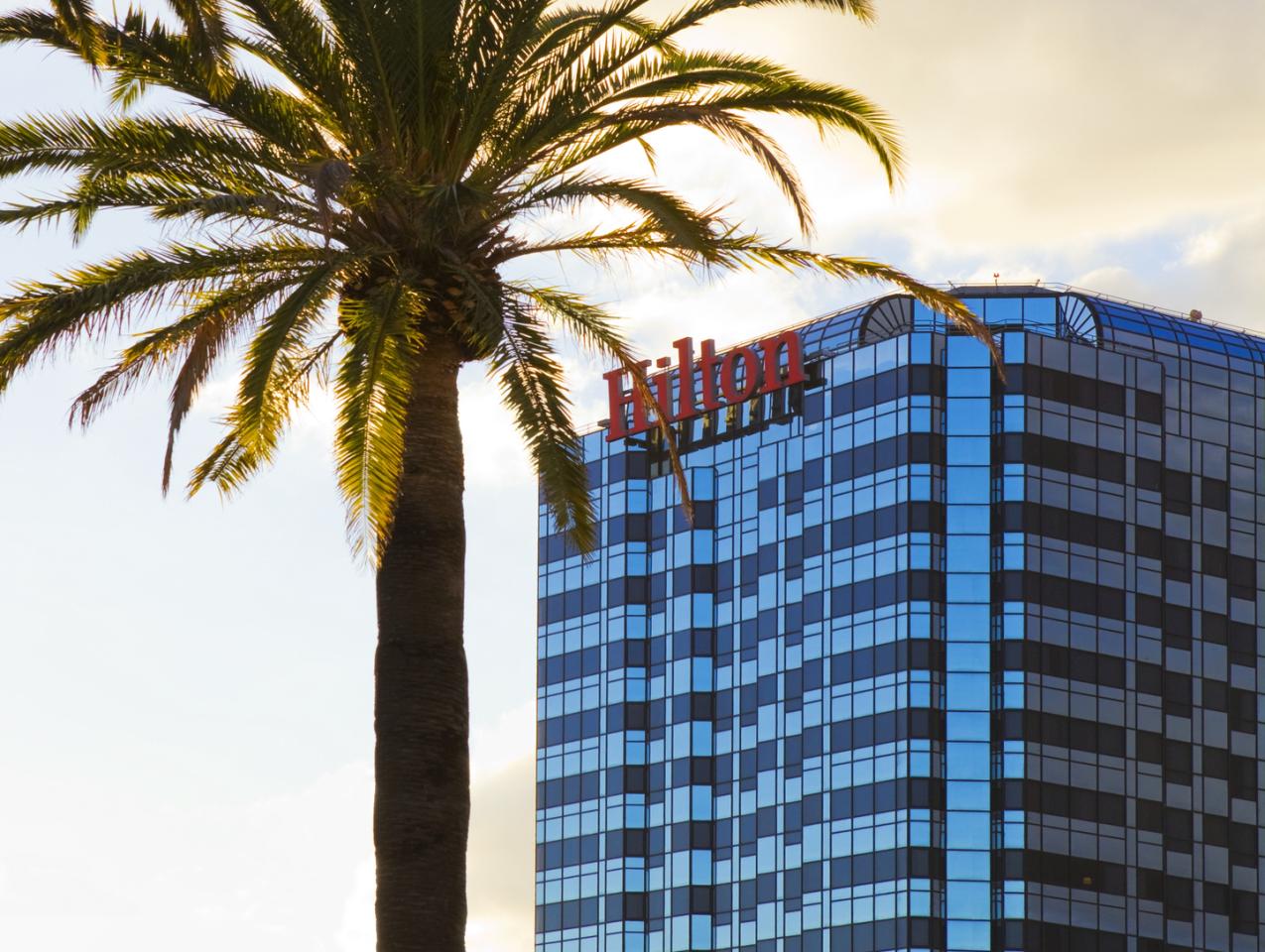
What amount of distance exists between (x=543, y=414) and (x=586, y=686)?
10720cm

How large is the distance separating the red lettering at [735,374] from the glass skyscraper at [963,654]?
887mm

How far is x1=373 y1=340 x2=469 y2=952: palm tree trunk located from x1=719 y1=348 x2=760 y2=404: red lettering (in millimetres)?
98325

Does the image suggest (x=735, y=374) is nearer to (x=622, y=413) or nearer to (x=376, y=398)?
(x=622, y=413)

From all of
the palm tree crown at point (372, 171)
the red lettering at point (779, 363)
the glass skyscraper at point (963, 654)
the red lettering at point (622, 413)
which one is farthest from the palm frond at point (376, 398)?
the red lettering at point (622, 413)

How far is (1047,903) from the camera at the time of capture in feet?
366

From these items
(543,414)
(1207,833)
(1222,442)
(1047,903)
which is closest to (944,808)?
(1047,903)

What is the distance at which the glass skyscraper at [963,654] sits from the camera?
11356 centimetres

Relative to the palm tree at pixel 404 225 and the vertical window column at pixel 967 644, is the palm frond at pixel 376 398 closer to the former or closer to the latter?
the palm tree at pixel 404 225

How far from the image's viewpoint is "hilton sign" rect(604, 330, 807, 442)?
124 metres

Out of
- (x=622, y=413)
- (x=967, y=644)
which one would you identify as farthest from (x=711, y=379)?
(x=967, y=644)

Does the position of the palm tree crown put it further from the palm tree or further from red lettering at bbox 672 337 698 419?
red lettering at bbox 672 337 698 419

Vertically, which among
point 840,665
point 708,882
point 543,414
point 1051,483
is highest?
point 1051,483

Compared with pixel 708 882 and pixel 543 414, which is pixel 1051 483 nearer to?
pixel 708 882

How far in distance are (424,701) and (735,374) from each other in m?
102
